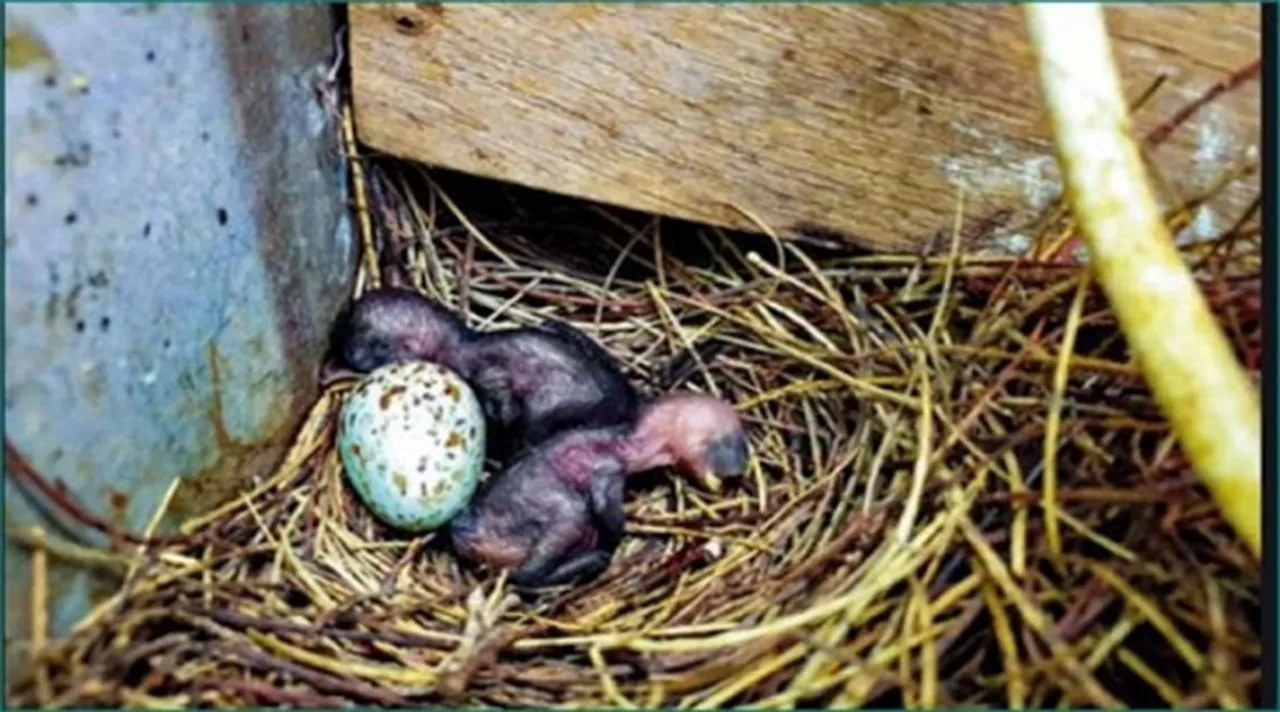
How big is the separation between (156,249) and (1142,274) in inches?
31.1

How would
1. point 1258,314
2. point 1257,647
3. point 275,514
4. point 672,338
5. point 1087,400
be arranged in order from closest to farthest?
point 1257,647 → point 1258,314 → point 1087,400 → point 275,514 → point 672,338

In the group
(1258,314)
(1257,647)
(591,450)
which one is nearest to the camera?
(1257,647)

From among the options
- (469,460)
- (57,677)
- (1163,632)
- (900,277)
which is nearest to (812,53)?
(900,277)

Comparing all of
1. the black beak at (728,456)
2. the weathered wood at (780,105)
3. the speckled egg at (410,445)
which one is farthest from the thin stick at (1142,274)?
the speckled egg at (410,445)

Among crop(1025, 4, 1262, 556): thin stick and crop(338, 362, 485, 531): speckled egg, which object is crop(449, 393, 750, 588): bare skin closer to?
crop(338, 362, 485, 531): speckled egg

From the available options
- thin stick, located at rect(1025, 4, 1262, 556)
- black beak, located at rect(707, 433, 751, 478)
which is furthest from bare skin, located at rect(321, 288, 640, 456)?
thin stick, located at rect(1025, 4, 1262, 556)

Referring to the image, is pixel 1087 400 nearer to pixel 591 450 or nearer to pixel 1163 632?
pixel 1163 632

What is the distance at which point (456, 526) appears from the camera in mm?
1688

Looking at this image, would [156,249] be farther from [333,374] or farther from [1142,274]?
[1142,274]

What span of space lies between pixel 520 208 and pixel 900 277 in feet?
1.50

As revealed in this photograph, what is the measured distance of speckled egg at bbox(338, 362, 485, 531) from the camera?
1.64 meters

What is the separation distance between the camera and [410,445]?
1635 mm

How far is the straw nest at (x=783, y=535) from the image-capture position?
1280 millimetres

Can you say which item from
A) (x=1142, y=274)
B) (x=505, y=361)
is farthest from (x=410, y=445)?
(x=1142, y=274)
